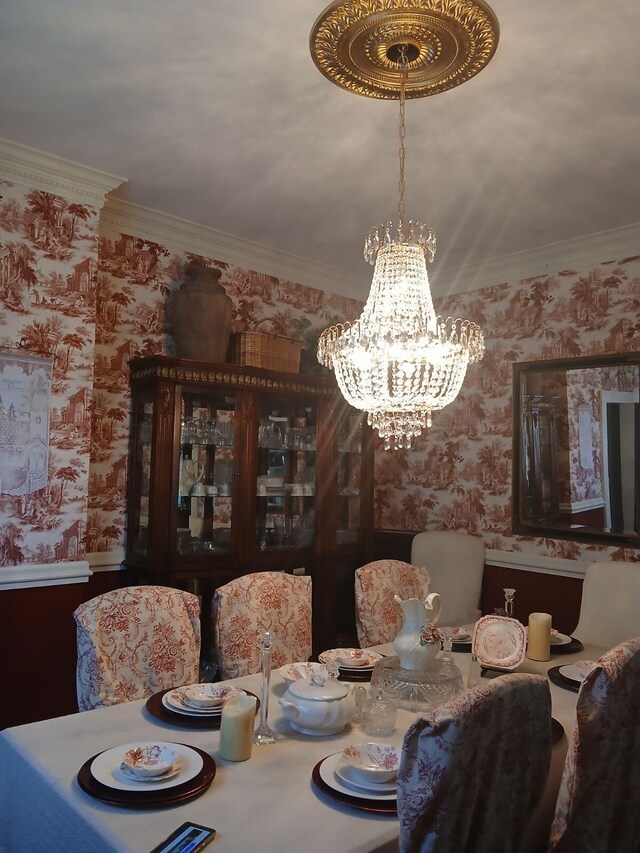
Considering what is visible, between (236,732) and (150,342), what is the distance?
2378 millimetres

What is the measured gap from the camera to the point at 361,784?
1.31 metres

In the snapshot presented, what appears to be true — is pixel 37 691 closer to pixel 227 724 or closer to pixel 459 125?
pixel 227 724

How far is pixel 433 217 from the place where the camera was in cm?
332

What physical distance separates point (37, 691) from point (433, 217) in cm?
284

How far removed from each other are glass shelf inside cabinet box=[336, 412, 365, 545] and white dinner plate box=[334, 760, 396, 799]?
252 cm

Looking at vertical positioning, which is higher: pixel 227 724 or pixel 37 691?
pixel 227 724

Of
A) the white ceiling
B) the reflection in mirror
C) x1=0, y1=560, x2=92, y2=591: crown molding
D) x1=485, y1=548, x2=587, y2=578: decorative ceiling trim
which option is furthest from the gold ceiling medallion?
x1=485, y1=548, x2=587, y2=578: decorative ceiling trim

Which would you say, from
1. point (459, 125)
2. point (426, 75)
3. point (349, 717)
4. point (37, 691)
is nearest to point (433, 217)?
point (459, 125)

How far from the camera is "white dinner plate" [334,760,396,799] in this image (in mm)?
1294

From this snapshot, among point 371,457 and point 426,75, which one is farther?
point 371,457

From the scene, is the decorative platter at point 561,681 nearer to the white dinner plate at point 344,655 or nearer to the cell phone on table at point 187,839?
the white dinner plate at point 344,655

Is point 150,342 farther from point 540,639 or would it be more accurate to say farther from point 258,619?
point 540,639

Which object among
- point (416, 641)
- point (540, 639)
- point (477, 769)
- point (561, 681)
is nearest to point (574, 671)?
point (561, 681)

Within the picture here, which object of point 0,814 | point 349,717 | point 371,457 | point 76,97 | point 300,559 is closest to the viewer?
point 0,814
